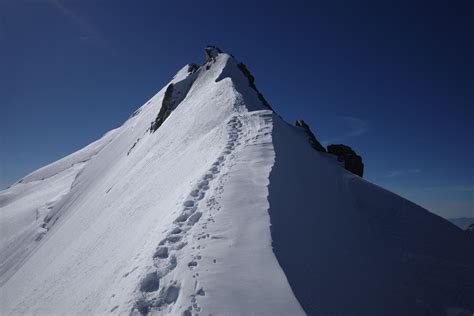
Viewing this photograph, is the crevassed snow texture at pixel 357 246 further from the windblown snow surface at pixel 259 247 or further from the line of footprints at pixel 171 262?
the line of footprints at pixel 171 262

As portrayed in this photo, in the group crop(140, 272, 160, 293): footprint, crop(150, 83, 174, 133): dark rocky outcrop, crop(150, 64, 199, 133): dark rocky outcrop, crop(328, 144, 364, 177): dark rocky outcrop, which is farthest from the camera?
crop(150, 64, 199, 133): dark rocky outcrop

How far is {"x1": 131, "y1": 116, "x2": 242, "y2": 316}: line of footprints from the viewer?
3.97 m

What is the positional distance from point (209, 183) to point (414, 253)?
7028mm

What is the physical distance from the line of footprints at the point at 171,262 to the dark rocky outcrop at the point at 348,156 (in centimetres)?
1952

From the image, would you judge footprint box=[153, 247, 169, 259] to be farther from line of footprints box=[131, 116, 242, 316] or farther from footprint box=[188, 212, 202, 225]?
footprint box=[188, 212, 202, 225]

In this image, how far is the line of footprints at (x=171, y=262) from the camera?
3971mm

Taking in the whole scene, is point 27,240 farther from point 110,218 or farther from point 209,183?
point 209,183

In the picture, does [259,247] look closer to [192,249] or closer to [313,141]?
[192,249]

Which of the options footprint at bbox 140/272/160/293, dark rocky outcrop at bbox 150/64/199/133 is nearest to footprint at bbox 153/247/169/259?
footprint at bbox 140/272/160/293

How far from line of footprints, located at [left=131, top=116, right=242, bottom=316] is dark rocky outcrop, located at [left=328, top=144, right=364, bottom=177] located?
19.5 m

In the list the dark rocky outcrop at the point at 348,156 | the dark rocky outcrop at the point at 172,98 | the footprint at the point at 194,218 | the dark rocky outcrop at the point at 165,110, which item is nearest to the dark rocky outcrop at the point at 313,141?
the dark rocky outcrop at the point at 348,156

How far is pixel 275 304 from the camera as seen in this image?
11.8 feet

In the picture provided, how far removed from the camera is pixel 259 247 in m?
4.64

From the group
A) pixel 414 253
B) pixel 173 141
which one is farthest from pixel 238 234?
pixel 173 141
